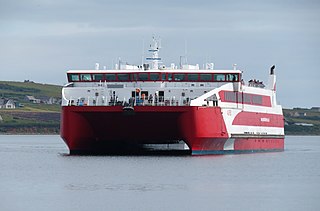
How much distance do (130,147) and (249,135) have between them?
26.8 feet

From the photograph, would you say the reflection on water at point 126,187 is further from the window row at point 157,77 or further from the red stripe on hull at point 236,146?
the window row at point 157,77

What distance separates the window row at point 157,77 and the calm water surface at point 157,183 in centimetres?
499

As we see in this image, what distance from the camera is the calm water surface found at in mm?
A: 43906

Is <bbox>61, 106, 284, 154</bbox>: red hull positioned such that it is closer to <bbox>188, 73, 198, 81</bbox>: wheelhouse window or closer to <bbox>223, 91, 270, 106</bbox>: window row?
<bbox>223, 91, 270, 106</bbox>: window row

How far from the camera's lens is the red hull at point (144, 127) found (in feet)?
209

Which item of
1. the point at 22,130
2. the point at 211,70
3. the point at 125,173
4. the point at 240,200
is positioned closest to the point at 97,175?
the point at 125,173

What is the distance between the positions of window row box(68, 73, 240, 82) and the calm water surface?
499 cm

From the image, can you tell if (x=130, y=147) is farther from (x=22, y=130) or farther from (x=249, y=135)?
(x=22, y=130)

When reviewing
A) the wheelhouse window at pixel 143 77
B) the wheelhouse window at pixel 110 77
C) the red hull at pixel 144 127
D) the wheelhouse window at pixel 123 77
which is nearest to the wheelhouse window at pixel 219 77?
the red hull at pixel 144 127

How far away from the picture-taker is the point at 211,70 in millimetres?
68750

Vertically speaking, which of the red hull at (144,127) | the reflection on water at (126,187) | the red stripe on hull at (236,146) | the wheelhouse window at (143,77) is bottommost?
the reflection on water at (126,187)

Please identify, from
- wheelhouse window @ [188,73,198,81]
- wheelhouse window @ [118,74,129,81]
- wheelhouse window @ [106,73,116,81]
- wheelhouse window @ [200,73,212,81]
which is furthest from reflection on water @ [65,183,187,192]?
wheelhouse window @ [106,73,116,81]

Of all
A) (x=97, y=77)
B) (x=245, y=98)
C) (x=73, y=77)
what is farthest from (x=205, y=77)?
(x=73, y=77)

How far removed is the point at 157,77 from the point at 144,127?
3670 millimetres
